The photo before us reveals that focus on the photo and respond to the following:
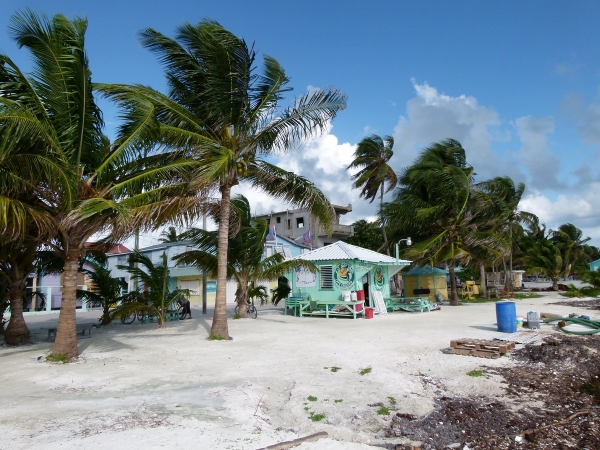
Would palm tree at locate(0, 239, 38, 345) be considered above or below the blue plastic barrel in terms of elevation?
above

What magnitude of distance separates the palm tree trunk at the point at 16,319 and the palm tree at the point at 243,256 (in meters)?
5.62

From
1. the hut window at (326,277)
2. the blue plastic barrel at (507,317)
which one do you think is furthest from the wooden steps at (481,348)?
the hut window at (326,277)

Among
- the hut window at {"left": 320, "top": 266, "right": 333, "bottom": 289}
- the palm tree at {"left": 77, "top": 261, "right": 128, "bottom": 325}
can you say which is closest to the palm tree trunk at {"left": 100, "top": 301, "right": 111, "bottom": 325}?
the palm tree at {"left": 77, "top": 261, "right": 128, "bottom": 325}

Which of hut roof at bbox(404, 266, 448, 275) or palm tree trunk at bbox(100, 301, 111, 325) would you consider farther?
hut roof at bbox(404, 266, 448, 275)

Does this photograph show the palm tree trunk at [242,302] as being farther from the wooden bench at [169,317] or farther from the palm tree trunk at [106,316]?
the palm tree trunk at [106,316]

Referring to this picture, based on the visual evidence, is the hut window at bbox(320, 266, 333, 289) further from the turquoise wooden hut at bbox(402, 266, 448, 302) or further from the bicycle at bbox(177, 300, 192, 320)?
the turquoise wooden hut at bbox(402, 266, 448, 302)

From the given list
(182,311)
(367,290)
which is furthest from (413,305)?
(182,311)

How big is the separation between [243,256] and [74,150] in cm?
951

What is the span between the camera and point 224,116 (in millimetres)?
12203

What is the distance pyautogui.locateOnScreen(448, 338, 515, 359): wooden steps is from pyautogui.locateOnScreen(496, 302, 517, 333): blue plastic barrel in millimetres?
2914

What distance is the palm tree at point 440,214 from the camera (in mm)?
25328

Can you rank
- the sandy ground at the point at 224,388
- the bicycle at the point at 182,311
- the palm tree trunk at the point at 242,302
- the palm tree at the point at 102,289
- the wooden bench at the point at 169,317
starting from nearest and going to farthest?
1. the sandy ground at the point at 224,388
2. the palm tree at the point at 102,289
3. the wooden bench at the point at 169,317
4. the bicycle at the point at 182,311
5. the palm tree trunk at the point at 242,302

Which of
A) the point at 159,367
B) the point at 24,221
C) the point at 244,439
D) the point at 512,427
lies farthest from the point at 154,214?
the point at 512,427

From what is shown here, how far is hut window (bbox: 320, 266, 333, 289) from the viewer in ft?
67.5
